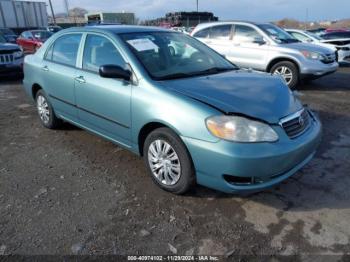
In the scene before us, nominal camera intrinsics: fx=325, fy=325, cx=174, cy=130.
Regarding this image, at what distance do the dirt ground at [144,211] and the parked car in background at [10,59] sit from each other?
594 cm

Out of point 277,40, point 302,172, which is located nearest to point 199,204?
point 302,172

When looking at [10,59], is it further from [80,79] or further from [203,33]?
[80,79]

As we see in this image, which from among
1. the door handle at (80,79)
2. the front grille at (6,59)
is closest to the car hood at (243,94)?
the door handle at (80,79)

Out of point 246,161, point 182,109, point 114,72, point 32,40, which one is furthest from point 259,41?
point 32,40

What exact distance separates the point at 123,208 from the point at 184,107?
1.12 m

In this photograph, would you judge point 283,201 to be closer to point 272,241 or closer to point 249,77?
point 272,241

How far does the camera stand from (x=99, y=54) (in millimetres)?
3893

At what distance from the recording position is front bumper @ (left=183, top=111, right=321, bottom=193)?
2.67 metres

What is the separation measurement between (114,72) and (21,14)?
1323 inches

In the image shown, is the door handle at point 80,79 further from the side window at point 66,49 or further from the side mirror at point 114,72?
the side mirror at point 114,72

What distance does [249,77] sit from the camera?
369cm

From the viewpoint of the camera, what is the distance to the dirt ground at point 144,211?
8.48 feet

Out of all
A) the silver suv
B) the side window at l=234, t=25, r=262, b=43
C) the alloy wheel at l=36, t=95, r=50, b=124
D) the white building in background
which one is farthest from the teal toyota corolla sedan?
the white building in background

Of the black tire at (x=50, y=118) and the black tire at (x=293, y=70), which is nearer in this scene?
the black tire at (x=50, y=118)
